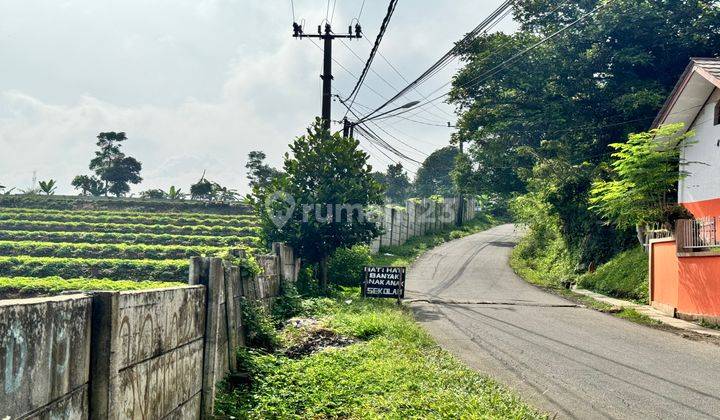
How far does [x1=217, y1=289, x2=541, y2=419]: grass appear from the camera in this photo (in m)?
7.22

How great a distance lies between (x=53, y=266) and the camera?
77.6 feet

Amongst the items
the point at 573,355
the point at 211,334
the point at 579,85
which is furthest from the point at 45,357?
the point at 579,85

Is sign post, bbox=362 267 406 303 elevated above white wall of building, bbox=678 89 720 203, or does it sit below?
below

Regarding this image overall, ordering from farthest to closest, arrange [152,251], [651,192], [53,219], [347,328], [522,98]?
[53,219] < [522,98] < [152,251] < [651,192] < [347,328]

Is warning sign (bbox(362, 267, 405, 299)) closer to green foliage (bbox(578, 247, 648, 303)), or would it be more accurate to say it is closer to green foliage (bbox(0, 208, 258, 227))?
green foliage (bbox(578, 247, 648, 303))

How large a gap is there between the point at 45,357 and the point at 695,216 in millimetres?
19325

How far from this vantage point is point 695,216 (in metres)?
18.5

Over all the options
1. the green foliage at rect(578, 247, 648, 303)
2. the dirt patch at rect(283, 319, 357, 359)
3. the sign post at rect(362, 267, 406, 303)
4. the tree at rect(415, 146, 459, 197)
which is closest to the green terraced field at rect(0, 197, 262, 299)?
the sign post at rect(362, 267, 406, 303)

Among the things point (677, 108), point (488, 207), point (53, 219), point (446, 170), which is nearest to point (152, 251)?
point (53, 219)

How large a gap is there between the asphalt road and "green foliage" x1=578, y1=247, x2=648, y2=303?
7.85 ft

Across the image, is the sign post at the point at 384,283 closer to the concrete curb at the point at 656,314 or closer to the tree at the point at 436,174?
the concrete curb at the point at 656,314

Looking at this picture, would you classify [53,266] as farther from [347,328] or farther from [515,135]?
[515,135]

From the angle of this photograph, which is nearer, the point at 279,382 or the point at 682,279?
the point at 279,382

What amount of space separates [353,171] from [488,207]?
174 ft
